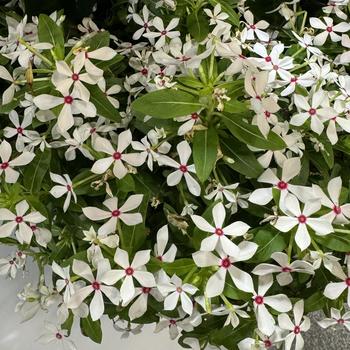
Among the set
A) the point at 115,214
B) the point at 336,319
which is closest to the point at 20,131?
the point at 115,214

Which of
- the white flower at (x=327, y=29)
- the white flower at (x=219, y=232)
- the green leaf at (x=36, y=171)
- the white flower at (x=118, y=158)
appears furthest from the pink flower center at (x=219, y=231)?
the white flower at (x=327, y=29)

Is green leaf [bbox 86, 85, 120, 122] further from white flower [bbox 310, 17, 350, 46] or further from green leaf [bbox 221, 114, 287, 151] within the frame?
white flower [bbox 310, 17, 350, 46]

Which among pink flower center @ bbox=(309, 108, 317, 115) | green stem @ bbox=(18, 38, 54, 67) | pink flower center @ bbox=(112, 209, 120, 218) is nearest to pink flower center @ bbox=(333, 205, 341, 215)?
pink flower center @ bbox=(309, 108, 317, 115)

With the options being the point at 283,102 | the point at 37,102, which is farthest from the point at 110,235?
the point at 283,102

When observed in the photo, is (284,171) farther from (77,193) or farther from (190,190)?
(77,193)

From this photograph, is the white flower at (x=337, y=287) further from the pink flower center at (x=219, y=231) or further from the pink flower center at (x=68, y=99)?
the pink flower center at (x=68, y=99)
